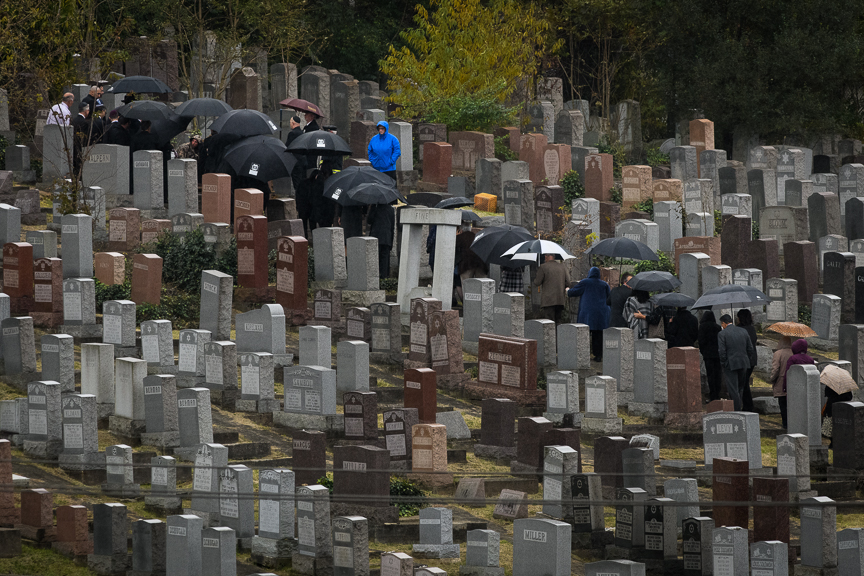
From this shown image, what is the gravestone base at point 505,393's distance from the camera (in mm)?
18375

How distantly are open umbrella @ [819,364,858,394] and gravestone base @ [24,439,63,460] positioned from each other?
843cm

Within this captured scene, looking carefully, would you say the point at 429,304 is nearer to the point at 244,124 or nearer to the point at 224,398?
the point at 224,398

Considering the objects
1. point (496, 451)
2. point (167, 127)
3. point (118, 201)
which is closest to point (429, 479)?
point (496, 451)

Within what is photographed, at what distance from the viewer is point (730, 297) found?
19641mm

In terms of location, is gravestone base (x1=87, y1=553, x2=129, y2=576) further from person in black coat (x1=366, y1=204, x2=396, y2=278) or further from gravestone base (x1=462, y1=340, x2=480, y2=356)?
person in black coat (x1=366, y1=204, x2=396, y2=278)

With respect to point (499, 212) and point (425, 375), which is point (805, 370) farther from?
point (499, 212)

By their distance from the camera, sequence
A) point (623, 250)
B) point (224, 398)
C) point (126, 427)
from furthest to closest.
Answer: point (623, 250), point (224, 398), point (126, 427)

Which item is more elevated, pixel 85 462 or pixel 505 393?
pixel 505 393

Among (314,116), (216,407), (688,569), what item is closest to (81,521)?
(216,407)

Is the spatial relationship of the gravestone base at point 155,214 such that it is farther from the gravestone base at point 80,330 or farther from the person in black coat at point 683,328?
the person in black coat at point 683,328

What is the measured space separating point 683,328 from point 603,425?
248cm

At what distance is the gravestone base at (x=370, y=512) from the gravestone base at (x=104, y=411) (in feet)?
10.9

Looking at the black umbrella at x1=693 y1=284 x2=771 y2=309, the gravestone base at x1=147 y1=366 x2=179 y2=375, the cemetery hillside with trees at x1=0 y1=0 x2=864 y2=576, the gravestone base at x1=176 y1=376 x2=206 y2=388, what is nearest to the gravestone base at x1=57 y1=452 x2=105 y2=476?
the cemetery hillside with trees at x1=0 y1=0 x2=864 y2=576

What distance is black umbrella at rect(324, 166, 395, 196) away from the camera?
2211cm
